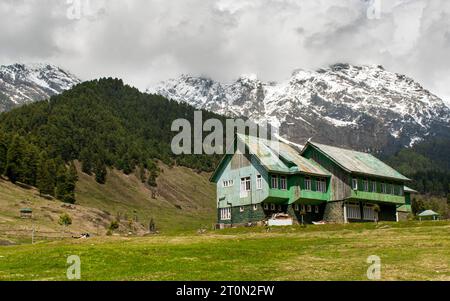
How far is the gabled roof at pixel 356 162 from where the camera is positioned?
8631cm

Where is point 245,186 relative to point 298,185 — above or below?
above

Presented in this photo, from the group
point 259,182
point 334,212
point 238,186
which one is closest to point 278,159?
point 259,182

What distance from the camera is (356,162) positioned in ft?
296

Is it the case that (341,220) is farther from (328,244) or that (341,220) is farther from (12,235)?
(12,235)

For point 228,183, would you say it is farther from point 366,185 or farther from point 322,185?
point 366,185

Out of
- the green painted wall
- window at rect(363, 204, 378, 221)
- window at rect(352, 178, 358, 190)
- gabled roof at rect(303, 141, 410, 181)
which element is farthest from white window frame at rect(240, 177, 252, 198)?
window at rect(363, 204, 378, 221)

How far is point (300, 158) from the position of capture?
3499 inches

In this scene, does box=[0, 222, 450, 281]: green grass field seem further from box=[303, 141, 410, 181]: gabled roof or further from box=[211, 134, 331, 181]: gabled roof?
box=[303, 141, 410, 181]: gabled roof

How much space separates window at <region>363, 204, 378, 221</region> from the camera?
8825cm

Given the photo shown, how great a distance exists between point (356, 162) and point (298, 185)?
11.6 meters

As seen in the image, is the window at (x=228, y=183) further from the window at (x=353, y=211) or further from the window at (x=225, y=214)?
the window at (x=353, y=211)

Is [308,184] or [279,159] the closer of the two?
[308,184]

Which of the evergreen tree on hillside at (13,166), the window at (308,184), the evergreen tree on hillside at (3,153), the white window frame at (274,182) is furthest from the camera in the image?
the evergreen tree on hillside at (13,166)

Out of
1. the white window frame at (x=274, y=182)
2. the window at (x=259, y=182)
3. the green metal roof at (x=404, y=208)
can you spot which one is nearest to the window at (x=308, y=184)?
the white window frame at (x=274, y=182)
